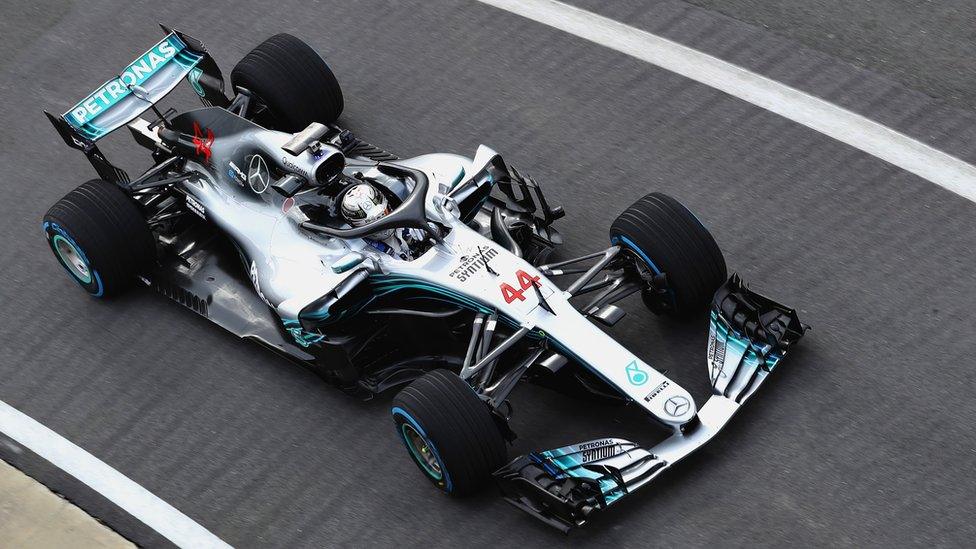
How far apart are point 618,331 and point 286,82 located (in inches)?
136

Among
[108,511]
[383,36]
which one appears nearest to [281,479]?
[108,511]

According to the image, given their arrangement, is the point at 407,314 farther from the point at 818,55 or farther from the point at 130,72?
the point at 818,55

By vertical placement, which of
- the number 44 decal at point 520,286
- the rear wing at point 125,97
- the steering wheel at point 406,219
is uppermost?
the rear wing at point 125,97

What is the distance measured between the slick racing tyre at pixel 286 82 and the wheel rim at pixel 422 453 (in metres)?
3.45

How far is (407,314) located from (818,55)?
484 centimetres

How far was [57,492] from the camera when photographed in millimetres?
8938

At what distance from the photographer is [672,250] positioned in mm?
8773

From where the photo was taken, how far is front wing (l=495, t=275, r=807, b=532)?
25.8 feet

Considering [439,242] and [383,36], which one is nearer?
[439,242]

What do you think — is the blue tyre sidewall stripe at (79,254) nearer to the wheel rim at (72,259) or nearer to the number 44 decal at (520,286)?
the wheel rim at (72,259)

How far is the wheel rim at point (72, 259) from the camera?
32.4ft

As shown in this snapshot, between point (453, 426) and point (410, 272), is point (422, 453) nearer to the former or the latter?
point (453, 426)

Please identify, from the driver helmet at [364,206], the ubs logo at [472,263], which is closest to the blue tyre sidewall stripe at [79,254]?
the driver helmet at [364,206]

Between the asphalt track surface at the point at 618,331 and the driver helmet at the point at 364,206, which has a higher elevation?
the driver helmet at the point at 364,206
